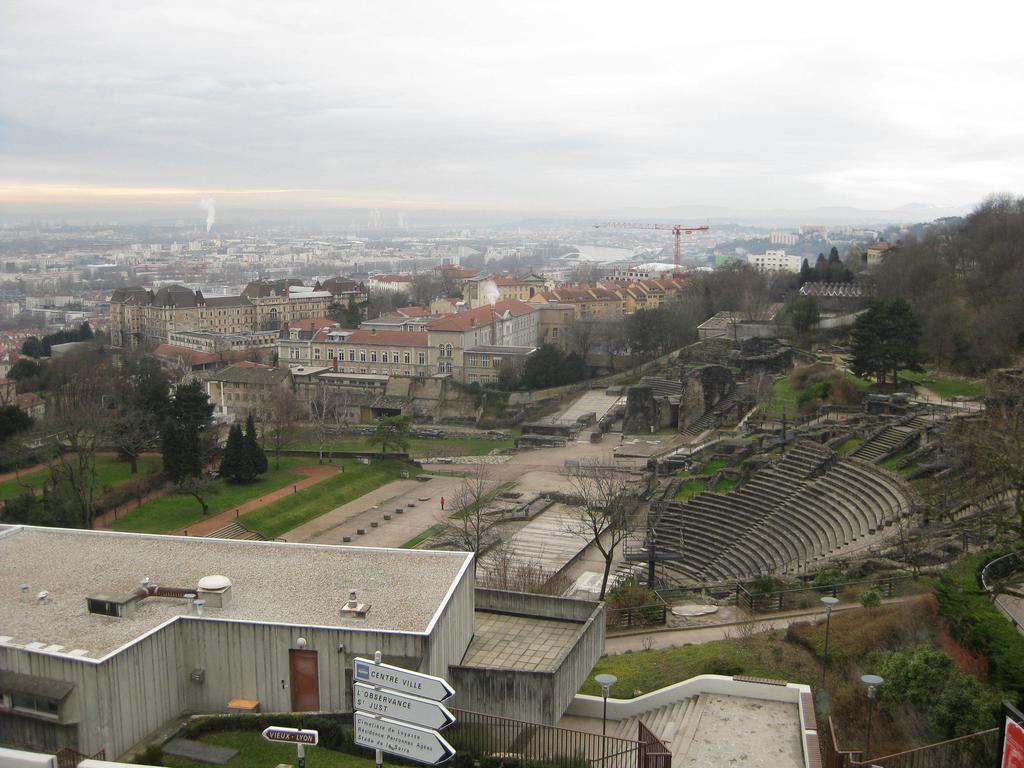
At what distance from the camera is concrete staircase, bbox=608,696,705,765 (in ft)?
41.5

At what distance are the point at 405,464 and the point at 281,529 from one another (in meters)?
11.9

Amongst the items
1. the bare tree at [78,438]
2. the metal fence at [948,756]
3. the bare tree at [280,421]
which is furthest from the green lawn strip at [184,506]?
the metal fence at [948,756]

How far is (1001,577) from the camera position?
1798 centimetres

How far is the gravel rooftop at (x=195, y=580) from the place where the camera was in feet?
43.5

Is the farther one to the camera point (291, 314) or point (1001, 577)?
point (291, 314)

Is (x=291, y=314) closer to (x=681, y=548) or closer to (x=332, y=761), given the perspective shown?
(x=681, y=548)

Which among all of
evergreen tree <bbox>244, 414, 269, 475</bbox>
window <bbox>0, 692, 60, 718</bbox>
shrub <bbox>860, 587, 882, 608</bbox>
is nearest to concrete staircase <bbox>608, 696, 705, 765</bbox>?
shrub <bbox>860, 587, 882, 608</bbox>

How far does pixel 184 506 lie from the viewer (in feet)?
129

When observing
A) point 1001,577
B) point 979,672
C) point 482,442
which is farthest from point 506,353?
point 979,672

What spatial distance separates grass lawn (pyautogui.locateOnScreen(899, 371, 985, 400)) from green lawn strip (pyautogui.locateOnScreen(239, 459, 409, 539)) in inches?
998

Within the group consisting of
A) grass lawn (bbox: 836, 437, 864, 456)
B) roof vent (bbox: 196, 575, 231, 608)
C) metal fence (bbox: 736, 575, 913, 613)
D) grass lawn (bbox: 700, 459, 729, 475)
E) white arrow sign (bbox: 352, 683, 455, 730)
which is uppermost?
white arrow sign (bbox: 352, 683, 455, 730)

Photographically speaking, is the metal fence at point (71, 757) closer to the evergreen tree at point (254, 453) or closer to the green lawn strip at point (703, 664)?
the green lawn strip at point (703, 664)

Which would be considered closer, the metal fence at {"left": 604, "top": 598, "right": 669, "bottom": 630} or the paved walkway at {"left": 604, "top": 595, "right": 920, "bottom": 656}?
the paved walkway at {"left": 604, "top": 595, "right": 920, "bottom": 656}

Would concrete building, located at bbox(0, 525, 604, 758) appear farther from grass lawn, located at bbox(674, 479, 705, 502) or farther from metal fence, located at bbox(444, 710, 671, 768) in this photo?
grass lawn, located at bbox(674, 479, 705, 502)
